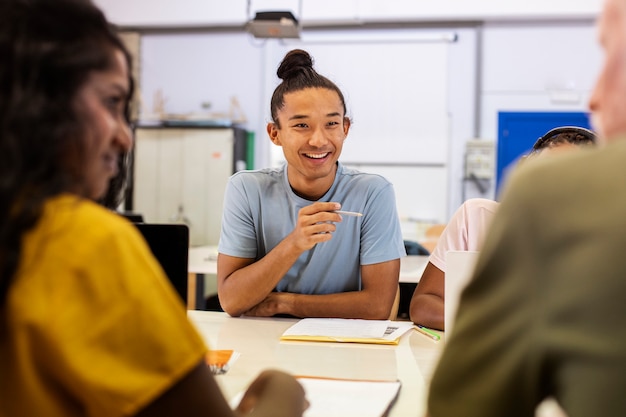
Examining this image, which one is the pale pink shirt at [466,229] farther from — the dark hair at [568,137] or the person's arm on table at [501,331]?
the person's arm on table at [501,331]

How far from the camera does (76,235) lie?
0.61 metres

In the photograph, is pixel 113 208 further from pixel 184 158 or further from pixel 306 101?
pixel 184 158

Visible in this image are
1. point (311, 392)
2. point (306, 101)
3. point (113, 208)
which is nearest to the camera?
point (113, 208)

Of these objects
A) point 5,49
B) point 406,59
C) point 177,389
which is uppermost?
point 406,59

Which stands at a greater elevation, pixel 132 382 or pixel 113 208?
pixel 113 208

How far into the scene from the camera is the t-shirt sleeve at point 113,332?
586 millimetres

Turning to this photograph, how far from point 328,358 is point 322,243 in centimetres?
67

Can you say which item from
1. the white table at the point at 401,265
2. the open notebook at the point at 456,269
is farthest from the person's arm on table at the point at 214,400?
the white table at the point at 401,265

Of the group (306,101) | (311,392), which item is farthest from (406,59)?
(311,392)

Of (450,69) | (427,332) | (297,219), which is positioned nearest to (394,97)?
(450,69)

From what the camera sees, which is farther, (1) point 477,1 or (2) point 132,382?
(1) point 477,1

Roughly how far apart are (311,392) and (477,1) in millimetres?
A: 5376

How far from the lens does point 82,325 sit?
0.59 metres

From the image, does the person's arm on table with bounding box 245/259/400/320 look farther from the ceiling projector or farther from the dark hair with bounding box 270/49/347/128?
the ceiling projector
